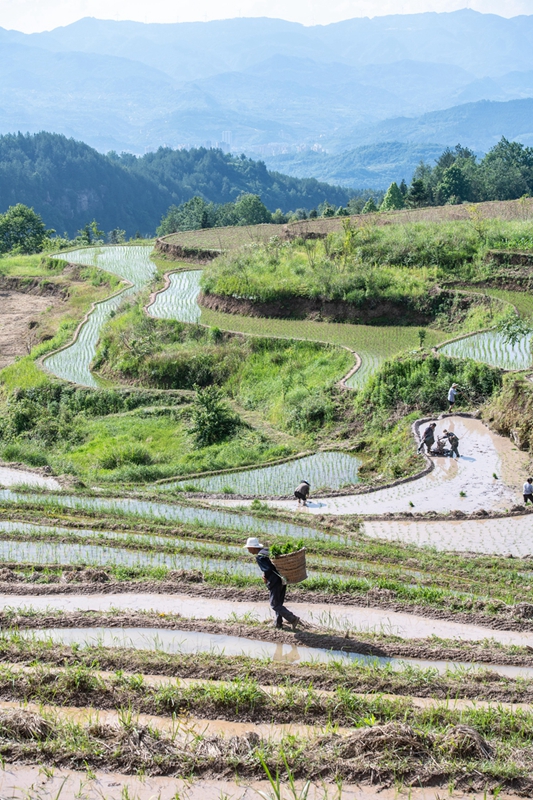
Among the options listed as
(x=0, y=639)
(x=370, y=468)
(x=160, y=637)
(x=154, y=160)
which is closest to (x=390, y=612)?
(x=160, y=637)

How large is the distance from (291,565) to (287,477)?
807 cm

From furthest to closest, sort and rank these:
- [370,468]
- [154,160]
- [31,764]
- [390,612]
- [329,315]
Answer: [154,160], [329,315], [370,468], [390,612], [31,764]

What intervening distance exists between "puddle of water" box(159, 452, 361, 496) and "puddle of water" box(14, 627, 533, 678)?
23.1 ft

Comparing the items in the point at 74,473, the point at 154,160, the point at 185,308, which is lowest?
the point at 74,473

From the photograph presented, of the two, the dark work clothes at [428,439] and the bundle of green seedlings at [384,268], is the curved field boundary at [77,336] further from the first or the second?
the dark work clothes at [428,439]

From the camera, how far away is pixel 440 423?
17.7 meters

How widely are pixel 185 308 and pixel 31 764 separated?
24.2m

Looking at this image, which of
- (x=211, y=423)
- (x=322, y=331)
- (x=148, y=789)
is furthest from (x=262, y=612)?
(x=322, y=331)

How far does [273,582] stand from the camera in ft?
28.2

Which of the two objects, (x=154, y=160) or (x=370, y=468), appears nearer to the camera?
(x=370, y=468)

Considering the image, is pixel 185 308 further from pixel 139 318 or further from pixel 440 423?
pixel 440 423

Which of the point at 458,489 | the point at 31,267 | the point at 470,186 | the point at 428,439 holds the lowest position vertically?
the point at 458,489

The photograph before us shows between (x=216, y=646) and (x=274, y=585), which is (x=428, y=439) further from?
(x=216, y=646)

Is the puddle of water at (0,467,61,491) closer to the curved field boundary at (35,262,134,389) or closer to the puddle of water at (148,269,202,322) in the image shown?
the curved field boundary at (35,262,134,389)
